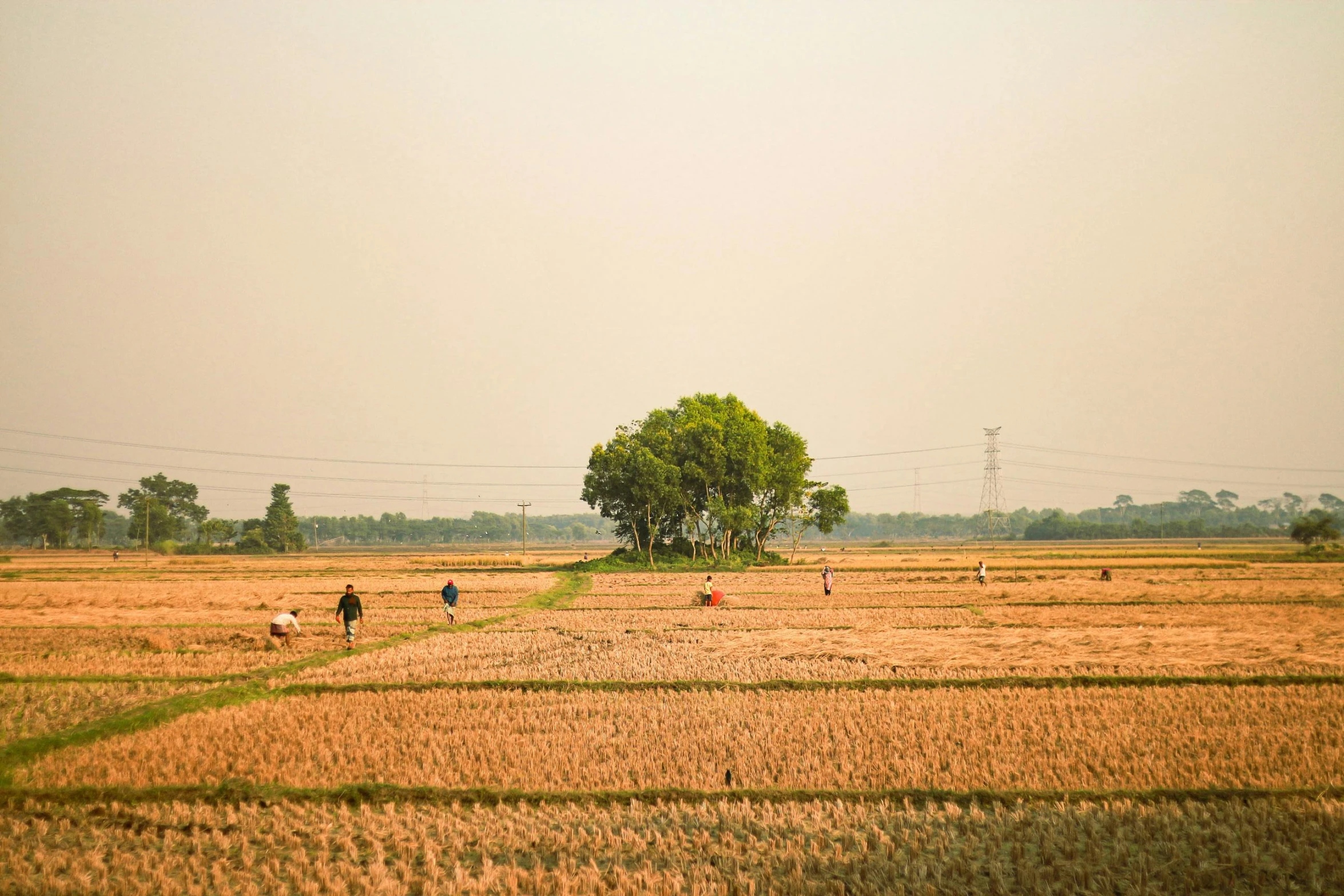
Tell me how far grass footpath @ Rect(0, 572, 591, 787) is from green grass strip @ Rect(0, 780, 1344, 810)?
1509 mm

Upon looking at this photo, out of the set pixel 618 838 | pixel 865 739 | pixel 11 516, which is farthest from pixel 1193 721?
pixel 11 516

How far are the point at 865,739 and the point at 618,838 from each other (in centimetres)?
537

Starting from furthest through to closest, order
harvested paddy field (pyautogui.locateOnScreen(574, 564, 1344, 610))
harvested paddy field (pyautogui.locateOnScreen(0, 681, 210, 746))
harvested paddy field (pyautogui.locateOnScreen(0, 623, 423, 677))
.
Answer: harvested paddy field (pyautogui.locateOnScreen(574, 564, 1344, 610)) → harvested paddy field (pyautogui.locateOnScreen(0, 623, 423, 677)) → harvested paddy field (pyautogui.locateOnScreen(0, 681, 210, 746))

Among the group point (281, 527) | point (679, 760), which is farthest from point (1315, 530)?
point (281, 527)

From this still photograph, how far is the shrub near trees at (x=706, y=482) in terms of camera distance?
68.8 m

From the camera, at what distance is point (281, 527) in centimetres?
13975

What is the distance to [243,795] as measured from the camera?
35.9 feet

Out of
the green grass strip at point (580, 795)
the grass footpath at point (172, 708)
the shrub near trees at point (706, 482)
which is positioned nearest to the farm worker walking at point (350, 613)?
the grass footpath at point (172, 708)

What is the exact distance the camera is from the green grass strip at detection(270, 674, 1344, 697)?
1781 centimetres

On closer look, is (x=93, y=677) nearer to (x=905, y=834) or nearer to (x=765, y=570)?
(x=905, y=834)

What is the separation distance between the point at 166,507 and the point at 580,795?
184 m

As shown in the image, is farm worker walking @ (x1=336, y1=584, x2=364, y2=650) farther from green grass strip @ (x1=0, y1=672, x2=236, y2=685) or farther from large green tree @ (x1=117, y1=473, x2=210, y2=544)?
large green tree @ (x1=117, y1=473, x2=210, y2=544)

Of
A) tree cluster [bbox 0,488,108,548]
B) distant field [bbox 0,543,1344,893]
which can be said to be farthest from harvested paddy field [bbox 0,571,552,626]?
tree cluster [bbox 0,488,108,548]

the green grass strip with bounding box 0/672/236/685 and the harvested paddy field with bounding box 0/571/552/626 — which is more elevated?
the green grass strip with bounding box 0/672/236/685
